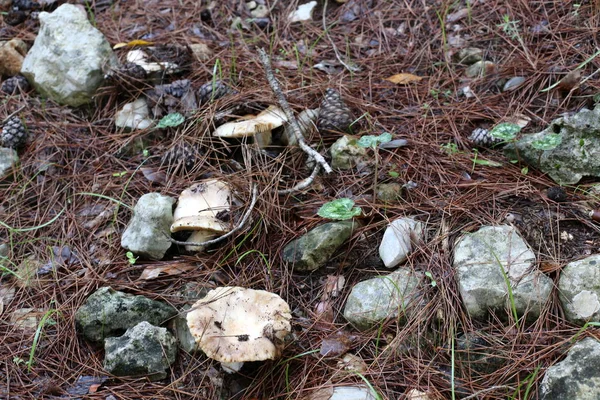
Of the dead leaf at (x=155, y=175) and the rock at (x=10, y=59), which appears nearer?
the dead leaf at (x=155, y=175)

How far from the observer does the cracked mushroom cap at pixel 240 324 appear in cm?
206

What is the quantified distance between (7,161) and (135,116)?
748 millimetres

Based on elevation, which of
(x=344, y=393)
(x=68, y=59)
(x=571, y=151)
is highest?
(x=68, y=59)

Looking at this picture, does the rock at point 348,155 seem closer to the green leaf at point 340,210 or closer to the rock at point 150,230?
the green leaf at point 340,210

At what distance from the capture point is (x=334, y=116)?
9.66 feet

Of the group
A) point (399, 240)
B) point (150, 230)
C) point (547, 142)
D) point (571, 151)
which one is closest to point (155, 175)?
point (150, 230)

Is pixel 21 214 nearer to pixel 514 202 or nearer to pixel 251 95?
pixel 251 95

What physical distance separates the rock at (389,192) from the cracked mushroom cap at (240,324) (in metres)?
0.76

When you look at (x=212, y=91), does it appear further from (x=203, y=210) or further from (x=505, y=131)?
(x=505, y=131)

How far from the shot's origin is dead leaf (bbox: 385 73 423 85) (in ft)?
10.8

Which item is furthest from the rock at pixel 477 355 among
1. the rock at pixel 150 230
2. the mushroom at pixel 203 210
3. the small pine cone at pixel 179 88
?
the small pine cone at pixel 179 88

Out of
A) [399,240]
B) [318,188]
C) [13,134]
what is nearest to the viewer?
[399,240]

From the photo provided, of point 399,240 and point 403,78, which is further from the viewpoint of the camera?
point 403,78

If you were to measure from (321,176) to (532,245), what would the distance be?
1.04 m
